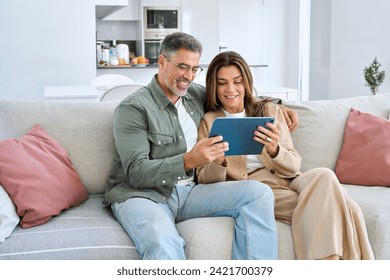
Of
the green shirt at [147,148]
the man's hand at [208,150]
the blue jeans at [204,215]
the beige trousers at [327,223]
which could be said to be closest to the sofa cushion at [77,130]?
the green shirt at [147,148]

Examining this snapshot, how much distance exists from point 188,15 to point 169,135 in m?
6.35

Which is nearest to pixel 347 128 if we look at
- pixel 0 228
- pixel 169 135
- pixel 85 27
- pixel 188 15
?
pixel 169 135

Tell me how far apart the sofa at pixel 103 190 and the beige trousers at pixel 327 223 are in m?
0.09

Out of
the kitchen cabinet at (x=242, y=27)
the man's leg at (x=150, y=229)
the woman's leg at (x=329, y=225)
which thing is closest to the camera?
the man's leg at (x=150, y=229)

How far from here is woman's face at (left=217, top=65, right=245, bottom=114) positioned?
103 inches

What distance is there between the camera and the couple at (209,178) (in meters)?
2.19

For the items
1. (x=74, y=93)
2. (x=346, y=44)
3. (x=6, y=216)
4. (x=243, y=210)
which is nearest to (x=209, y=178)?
(x=243, y=210)

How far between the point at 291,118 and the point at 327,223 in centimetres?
76

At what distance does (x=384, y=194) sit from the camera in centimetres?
267

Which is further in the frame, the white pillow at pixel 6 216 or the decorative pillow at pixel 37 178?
the decorative pillow at pixel 37 178

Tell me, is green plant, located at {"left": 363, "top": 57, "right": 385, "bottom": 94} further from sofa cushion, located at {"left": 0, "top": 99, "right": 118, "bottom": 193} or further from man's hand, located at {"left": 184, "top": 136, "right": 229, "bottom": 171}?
man's hand, located at {"left": 184, "top": 136, "right": 229, "bottom": 171}

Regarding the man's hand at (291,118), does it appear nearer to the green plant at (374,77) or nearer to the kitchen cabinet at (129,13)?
the green plant at (374,77)

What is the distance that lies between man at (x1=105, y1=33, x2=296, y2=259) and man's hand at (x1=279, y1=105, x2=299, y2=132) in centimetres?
41

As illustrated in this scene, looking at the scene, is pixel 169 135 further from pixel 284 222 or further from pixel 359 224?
pixel 359 224
